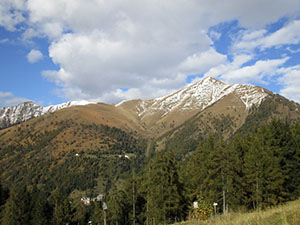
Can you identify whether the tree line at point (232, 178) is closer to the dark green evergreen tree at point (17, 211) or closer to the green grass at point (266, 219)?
the green grass at point (266, 219)

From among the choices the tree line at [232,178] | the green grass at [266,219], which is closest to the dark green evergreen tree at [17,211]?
the tree line at [232,178]

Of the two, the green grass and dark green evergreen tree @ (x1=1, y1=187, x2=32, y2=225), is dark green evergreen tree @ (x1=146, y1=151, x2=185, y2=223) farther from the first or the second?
dark green evergreen tree @ (x1=1, y1=187, x2=32, y2=225)

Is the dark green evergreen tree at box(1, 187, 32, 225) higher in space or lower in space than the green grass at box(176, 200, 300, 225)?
lower

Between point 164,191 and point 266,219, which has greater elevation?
point 266,219

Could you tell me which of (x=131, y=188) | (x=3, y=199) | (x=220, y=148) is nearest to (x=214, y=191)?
(x=220, y=148)

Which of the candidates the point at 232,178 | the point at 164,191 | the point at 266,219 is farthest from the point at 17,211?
the point at 266,219

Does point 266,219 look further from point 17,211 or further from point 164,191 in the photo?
point 17,211

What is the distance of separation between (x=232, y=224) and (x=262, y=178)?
2804cm

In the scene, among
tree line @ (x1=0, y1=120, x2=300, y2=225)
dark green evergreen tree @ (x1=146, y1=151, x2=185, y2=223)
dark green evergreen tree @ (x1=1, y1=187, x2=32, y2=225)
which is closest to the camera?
dark green evergreen tree @ (x1=146, y1=151, x2=185, y2=223)

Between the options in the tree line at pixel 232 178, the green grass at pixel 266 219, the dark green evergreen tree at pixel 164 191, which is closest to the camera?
the green grass at pixel 266 219

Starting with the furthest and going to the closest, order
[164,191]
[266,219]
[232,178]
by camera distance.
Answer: [232,178] → [164,191] → [266,219]

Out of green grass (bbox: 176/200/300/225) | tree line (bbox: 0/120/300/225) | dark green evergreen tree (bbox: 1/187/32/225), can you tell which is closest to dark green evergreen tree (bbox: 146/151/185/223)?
tree line (bbox: 0/120/300/225)

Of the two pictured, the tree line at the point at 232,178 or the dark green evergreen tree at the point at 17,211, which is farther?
the dark green evergreen tree at the point at 17,211

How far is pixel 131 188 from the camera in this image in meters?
49.3
